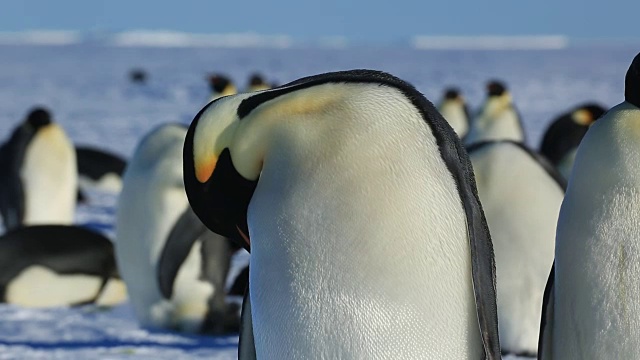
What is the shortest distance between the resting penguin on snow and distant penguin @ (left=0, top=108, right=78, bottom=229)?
298cm

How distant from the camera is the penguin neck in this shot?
2424 mm

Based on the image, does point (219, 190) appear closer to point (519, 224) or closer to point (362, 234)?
point (362, 234)

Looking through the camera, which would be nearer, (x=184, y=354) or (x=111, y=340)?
(x=184, y=354)

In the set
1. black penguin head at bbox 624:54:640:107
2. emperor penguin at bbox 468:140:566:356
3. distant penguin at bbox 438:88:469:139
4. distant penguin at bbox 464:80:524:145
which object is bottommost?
distant penguin at bbox 438:88:469:139

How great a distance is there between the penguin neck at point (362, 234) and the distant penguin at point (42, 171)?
6.07 metres

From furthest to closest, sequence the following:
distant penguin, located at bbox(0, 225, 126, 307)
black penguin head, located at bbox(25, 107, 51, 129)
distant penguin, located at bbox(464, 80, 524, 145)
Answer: distant penguin, located at bbox(464, 80, 524, 145) → black penguin head, located at bbox(25, 107, 51, 129) → distant penguin, located at bbox(0, 225, 126, 307)

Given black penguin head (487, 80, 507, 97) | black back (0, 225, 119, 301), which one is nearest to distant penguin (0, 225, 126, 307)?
black back (0, 225, 119, 301)

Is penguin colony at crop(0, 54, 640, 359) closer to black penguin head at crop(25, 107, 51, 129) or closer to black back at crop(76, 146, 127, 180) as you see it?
black penguin head at crop(25, 107, 51, 129)

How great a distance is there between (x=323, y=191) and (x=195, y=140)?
0.35m

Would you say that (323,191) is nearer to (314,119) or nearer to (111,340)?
(314,119)

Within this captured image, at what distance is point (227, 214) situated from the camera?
A: 2.69 m

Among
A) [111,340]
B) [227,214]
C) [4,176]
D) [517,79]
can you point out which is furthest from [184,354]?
[517,79]

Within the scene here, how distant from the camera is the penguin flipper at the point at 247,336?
2.77 metres

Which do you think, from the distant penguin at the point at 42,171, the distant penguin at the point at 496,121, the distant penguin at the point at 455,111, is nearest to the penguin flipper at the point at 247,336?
the distant penguin at the point at 42,171
